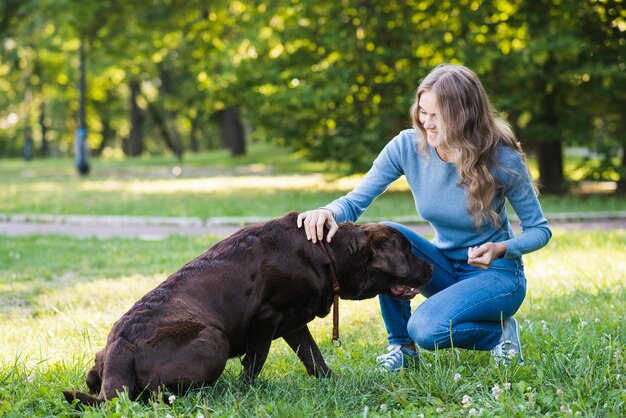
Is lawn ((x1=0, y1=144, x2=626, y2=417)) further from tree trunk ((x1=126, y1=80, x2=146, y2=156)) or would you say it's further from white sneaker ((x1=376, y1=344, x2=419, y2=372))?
tree trunk ((x1=126, y1=80, x2=146, y2=156))

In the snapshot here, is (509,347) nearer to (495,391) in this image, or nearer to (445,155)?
(495,391)

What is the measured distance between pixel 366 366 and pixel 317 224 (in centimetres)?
101

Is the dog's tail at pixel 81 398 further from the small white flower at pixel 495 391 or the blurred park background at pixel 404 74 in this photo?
the blurred park background at pixel 404 74

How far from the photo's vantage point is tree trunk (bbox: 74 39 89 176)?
23828 millimetres

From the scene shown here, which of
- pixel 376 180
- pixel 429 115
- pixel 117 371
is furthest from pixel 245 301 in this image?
pixel 429 115

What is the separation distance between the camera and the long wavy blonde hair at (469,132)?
4176mm

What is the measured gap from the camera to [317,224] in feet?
13.0

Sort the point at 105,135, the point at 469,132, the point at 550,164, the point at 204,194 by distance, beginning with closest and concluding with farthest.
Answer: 1. the point at 469,132
2. the point at 204,194
3. the point at 550,164
4. the point at 105,135

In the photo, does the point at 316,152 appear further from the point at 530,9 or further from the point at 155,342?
the point at 155,342

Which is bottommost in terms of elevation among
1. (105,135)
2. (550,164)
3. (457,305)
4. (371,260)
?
(105,135)

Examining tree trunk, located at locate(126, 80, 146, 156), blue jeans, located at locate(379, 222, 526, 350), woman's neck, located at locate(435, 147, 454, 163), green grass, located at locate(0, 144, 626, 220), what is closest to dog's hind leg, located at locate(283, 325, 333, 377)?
blue jeans, located at locate(379, 222, 526, 350)

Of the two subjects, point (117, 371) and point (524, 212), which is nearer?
point (117, 371)

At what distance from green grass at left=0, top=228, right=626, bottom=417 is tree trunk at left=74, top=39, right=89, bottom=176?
17510mm

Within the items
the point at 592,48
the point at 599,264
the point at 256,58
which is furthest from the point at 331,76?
the point at 599,264
